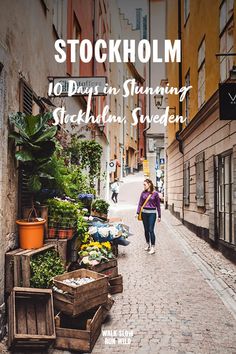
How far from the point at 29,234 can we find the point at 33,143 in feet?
3.79

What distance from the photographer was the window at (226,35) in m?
A: 9.37

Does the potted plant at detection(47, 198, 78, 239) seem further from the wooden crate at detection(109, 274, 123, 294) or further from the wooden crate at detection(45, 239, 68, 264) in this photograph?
the wooden crate at detection(109, 274, 123, 294)

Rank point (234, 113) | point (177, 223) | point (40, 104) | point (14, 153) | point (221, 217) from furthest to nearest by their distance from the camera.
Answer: point (177, 223) → point (221, 217) → point (234, 113) → point (40, 104) → point (14, 153)

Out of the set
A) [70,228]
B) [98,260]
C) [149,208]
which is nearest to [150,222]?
[149,208]

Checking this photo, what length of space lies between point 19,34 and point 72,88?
192 centimetres

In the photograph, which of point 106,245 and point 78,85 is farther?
point 78,85

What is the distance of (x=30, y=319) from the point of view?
4.38m

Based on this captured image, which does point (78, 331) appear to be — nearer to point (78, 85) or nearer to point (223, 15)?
point (78, 85)

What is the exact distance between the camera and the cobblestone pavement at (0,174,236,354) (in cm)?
432

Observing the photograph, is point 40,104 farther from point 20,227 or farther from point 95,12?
point 95,12

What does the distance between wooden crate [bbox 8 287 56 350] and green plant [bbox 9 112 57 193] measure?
1.30 meters

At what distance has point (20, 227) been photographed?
507 centimetres

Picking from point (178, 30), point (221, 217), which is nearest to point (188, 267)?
point (221, 217)

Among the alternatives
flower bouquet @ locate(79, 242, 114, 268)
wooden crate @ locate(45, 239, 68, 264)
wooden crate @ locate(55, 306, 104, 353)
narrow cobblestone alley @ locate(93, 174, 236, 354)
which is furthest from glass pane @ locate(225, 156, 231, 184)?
wooden crate @ locate(55, 306, 104, 353)
